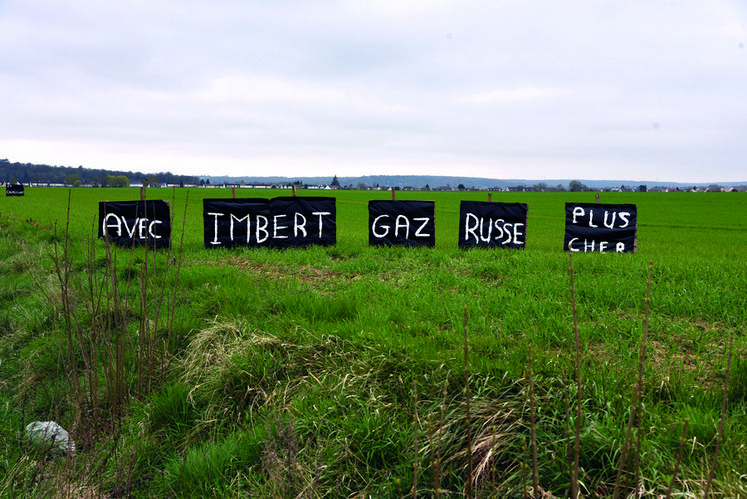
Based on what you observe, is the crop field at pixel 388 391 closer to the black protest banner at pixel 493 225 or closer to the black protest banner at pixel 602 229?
the black protest banner at pixel 493 225

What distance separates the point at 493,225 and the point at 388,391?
8.48 meters

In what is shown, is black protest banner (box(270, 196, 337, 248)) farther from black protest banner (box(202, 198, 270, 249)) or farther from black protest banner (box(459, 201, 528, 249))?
black protest banner (box(459, 201, 528, 249))

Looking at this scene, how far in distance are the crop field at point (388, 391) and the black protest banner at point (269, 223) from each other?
174 inches

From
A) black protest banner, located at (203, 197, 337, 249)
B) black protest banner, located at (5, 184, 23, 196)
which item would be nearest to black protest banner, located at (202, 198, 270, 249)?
black protest banner, located at (203, 197, 337, 249)

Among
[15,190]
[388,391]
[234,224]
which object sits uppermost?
[15,190]

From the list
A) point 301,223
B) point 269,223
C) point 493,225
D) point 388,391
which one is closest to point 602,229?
point 493,225

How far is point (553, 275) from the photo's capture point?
7801 mm

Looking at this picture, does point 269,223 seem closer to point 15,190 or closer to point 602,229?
point 602,229

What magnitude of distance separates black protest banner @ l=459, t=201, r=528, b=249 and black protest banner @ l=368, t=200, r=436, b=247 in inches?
33.4

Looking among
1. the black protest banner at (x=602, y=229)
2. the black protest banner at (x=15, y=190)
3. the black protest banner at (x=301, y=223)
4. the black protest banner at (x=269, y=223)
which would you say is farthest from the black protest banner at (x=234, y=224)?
the black protest banner at (x=15, y=190)

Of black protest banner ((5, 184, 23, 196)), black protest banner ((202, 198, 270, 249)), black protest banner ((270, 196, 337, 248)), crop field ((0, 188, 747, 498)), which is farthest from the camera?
black protest banner ((5, 184, 23, 196))

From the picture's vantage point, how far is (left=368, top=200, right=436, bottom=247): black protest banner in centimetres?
1166

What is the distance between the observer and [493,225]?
11711 millimetres

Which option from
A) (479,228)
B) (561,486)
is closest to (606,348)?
(561,486)
